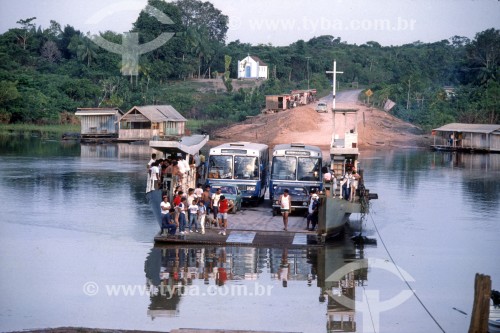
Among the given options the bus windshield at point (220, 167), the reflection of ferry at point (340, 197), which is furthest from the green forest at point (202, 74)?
the bus windshield at point (220, 167)

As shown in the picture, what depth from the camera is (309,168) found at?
99.7ft

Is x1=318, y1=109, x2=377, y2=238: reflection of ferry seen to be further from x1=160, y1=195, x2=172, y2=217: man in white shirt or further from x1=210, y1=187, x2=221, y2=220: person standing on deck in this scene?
x1=160, y1=195, x2=172, y2=217: man in white shirt

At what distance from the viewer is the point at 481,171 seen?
52.3 metres

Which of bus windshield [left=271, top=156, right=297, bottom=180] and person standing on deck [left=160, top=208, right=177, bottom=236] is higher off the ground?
bus windshield [left=271, top=156, right=297, bottom=180]

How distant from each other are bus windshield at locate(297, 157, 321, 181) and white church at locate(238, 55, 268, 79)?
7745 centimetres

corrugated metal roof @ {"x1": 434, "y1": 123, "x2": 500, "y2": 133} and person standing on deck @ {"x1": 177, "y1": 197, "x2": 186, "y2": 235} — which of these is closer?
person standing on deck @ {"x1": 177, "y1": 197, "x2": 186, "y2": 235}

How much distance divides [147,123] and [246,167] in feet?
133

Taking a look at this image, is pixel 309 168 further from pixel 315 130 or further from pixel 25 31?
pixel 25 31

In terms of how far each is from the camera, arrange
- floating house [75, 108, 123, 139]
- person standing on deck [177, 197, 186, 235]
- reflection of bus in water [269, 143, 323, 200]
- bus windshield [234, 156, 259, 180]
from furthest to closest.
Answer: floating house [75, 108, 123, 139] < bus windshield [234, 156, 259, 180] < reflection of bus in water [269, 143, 323, 200] < person standing on deck [177, 197, 186, 235]

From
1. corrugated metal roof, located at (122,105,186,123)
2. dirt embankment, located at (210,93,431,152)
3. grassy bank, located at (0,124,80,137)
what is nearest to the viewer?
corrugated metal roof, located at (122,105,186,123)

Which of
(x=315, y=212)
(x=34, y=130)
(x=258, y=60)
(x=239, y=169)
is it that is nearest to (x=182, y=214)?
(x=315, y=212)

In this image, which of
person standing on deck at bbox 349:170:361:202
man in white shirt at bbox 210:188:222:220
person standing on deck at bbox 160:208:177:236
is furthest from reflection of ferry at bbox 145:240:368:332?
person standing on deck at bbox 349:170:361:202

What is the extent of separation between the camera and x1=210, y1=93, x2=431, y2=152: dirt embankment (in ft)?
230

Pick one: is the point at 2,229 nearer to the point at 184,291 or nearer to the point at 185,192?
the point at 185,192
